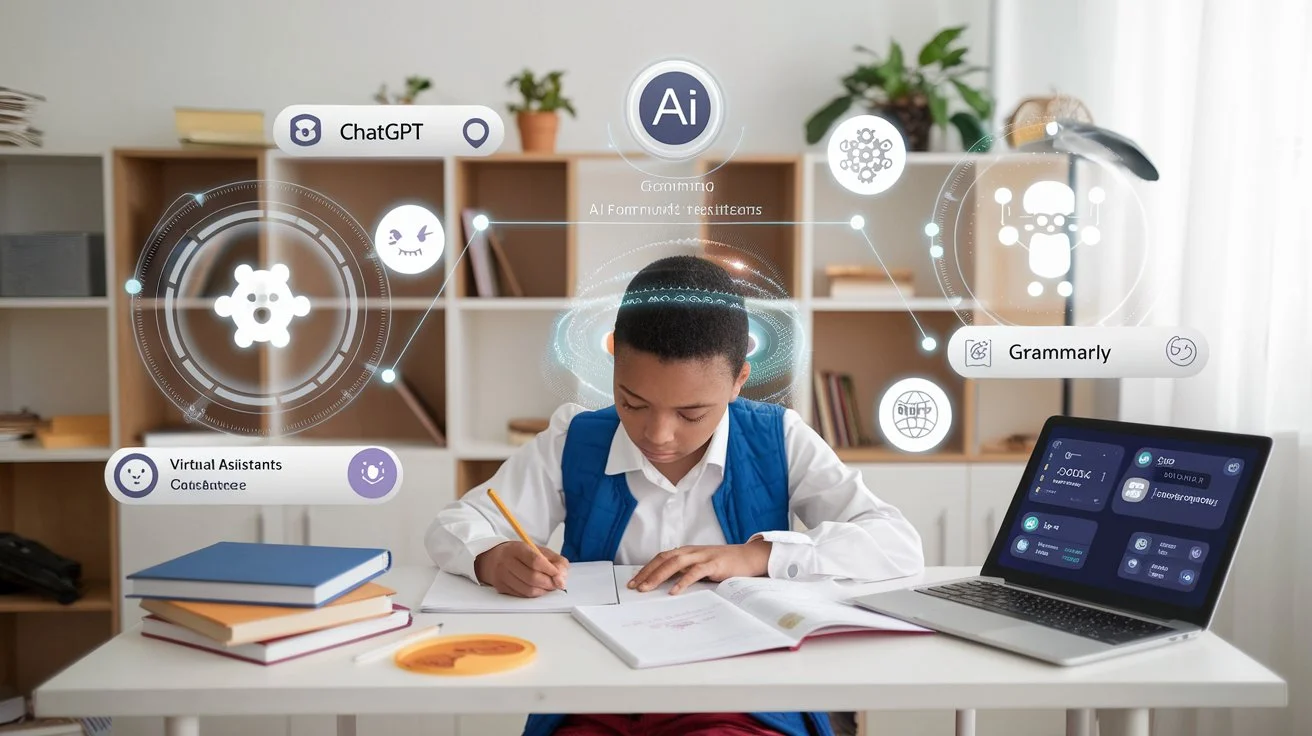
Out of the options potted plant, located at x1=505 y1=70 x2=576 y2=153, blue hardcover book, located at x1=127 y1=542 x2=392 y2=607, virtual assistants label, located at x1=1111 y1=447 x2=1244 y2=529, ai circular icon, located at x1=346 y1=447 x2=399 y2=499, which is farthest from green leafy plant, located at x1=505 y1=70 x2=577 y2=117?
virtual assistants label, located at x1=1111 y1=447 x2=1244 y2=529

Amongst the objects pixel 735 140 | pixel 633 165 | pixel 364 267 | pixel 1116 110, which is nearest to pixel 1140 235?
pixel 1116 110

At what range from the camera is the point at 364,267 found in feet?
5.84

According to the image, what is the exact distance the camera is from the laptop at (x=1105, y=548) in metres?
1.17

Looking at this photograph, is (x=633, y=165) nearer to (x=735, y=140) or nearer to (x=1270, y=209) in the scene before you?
(x=735, y=140)

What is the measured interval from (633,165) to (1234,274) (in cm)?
127

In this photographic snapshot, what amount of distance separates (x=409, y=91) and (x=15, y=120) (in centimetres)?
94

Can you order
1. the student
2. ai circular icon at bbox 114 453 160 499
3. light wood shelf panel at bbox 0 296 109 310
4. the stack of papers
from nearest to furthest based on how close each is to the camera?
1. the student
2. ai circular icon at bbox 114 453 160 499
3. light wood shelf panel at bbox 0 296 109 310
4. the stack of papers

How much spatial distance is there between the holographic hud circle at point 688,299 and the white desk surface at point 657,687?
0.65 metres

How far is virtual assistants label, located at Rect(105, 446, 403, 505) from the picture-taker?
161 cm

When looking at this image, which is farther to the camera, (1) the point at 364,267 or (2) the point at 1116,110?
(2) the point at 1116,110

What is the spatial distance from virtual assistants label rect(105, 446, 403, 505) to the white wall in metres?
1.40

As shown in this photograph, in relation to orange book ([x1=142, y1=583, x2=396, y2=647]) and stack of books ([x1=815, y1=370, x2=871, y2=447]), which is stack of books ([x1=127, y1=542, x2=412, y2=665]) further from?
stack of books ([x1=815, y1=370, x2=871, y2=447])

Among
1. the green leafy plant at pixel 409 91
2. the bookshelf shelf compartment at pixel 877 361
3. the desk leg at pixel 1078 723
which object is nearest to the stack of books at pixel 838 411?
the bookshelf shelf compartment at pixel 877 361

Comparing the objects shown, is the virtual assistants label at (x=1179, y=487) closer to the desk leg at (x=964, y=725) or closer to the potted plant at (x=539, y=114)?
the desk leg at (x=964, y=725)
